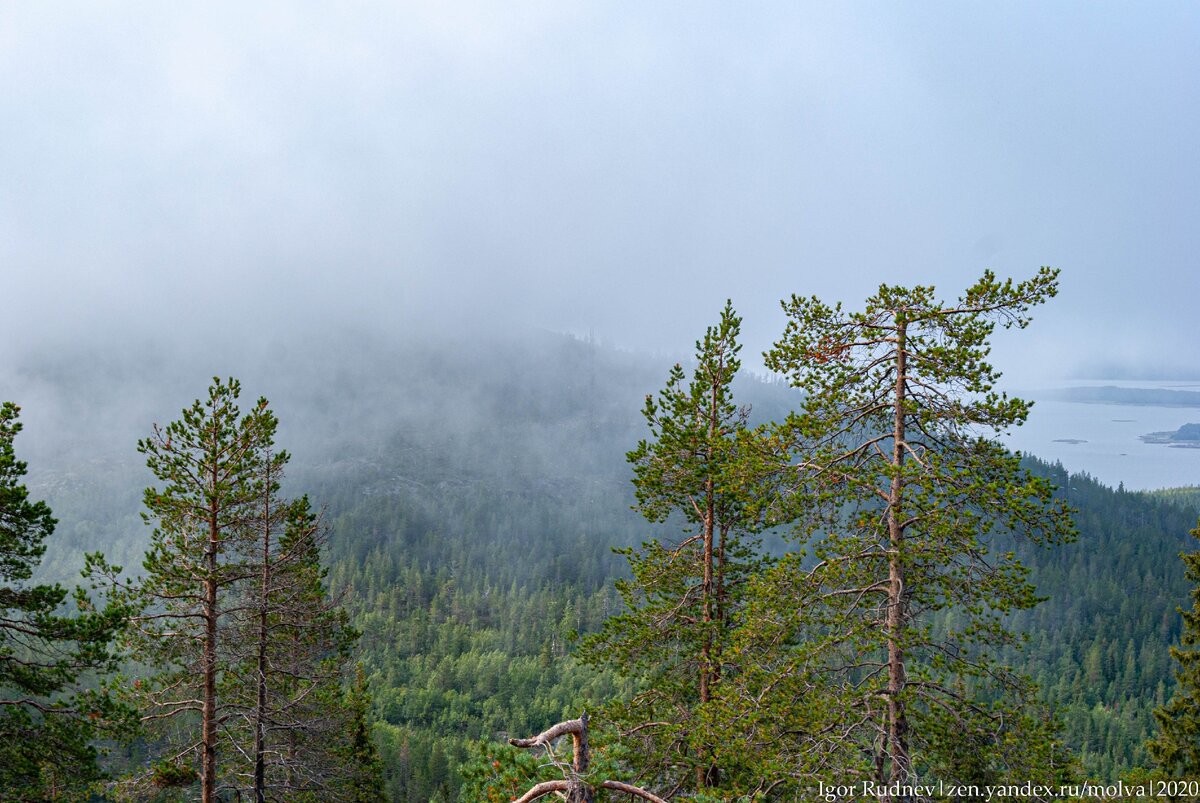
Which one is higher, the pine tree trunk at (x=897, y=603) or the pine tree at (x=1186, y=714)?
the pine tree trunk at (x=897, y=603)

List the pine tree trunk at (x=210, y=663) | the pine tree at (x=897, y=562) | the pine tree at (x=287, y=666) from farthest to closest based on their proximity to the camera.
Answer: the pine tree at (x=287, y=666)
the pine tree trunk at (x=210, y=663)
the pine tree at (x=897, y=562)

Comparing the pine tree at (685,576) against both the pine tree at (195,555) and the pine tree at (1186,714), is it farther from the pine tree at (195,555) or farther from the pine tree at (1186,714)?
the pine tree at (1186,714)

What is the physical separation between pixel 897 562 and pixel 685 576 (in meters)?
6.54

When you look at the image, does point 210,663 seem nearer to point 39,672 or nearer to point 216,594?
point 216,594

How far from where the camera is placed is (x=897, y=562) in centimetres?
1054

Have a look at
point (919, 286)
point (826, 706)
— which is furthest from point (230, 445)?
point (919, 286)

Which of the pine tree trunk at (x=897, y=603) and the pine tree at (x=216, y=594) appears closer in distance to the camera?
the pine tree trunk at (x=897, y=603)

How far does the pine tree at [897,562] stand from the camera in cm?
977

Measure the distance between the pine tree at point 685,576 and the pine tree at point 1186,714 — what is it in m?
15.3

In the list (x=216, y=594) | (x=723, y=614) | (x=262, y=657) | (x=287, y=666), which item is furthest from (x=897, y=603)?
(x=216, y=594)

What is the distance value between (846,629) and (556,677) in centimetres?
12515

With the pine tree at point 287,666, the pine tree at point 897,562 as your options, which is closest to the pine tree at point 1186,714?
the pine tree at point 897,562

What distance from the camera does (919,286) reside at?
1076 cm

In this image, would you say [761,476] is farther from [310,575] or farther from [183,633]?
[310,575]
